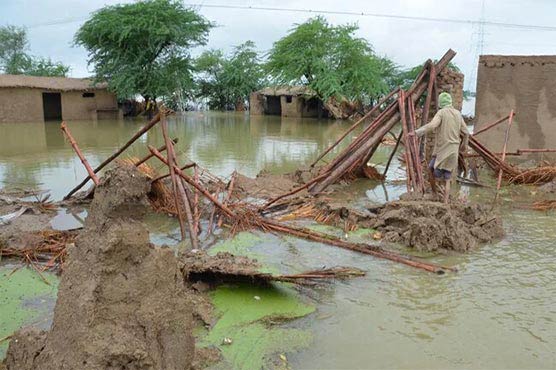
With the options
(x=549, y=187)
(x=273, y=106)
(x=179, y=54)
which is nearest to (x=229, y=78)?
(x=273, y=106)

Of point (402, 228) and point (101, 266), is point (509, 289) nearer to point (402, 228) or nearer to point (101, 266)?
point (402, 228)

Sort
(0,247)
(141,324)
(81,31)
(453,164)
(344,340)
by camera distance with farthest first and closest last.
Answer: (81,31) → (453,164) → (0,247) → (344,340) → (141,324)

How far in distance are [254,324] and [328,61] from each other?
92.8 feet

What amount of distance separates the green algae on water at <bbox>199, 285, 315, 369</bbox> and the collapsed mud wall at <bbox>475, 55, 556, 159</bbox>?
875cm

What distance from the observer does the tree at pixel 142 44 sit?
27.5 m

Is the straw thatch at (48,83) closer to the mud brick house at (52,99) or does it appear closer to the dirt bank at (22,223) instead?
the mud brick house at (52,99)

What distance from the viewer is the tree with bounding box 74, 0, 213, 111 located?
2752cm

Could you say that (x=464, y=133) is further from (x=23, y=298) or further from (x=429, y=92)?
(x=23, y=298)

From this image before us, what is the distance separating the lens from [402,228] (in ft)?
21.3

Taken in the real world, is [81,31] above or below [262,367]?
above

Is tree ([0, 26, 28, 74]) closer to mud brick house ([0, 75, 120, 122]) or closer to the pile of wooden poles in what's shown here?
mud brick house ([0, 75, 120, 122])

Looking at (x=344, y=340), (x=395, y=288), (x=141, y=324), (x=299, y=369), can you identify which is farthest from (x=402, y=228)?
(x=141, y=324)

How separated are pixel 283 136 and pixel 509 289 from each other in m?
16.4

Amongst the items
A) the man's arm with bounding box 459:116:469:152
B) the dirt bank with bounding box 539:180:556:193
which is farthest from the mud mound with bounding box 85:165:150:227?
the dirt bank with bounding box 539:180:556:193
